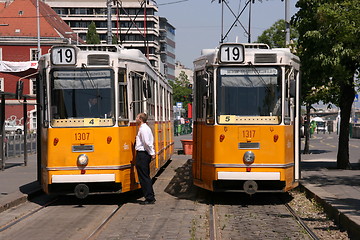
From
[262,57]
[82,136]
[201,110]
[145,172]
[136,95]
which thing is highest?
[262,57]

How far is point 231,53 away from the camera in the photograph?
1370cm

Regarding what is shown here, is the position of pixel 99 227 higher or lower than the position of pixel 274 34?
lower

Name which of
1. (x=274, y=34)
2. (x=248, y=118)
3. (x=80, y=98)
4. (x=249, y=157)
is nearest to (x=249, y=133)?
(x=248, y=118)

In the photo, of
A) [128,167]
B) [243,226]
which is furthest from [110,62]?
[243,226]

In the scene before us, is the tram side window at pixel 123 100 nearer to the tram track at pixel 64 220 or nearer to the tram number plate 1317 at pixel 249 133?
the tram track at pixel 64 220

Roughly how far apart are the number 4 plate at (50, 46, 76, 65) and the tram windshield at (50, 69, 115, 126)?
0.17 metres

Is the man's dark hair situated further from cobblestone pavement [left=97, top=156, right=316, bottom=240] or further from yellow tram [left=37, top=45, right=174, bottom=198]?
cobblestone pavement [left=97, top=156, right=316, bottom=240]

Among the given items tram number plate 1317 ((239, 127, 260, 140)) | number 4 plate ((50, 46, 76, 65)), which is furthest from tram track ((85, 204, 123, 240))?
number 4 plate ((50, 46, 76, 65))

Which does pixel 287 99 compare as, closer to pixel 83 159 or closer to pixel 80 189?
pixel 83 159

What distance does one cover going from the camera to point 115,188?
13.8 m

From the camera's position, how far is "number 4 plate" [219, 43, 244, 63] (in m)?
13.6

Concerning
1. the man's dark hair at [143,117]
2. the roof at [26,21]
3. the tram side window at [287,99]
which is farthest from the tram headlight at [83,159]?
the roof at [26,21]

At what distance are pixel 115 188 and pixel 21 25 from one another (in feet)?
243

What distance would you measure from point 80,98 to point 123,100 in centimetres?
84
